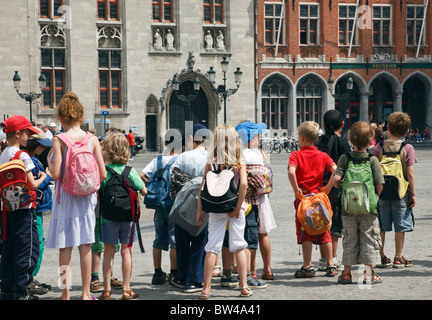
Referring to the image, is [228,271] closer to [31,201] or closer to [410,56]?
[31,201]

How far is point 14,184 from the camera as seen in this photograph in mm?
6461

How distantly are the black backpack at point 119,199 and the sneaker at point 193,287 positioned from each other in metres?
0.77

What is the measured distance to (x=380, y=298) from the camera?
6441 millimetres

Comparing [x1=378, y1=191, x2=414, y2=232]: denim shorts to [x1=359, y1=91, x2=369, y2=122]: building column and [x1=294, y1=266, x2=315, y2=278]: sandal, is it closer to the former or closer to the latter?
[x1=294, y1=266, x2=315, y2=278]: sandal

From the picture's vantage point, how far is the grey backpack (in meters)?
6.89

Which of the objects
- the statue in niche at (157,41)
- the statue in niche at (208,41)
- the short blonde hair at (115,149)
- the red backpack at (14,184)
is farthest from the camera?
the statue in niche at (208,41)

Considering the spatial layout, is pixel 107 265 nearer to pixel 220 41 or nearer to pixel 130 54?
pixel 130 54

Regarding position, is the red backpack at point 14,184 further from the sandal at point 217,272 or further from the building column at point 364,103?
the building column at point 364,103

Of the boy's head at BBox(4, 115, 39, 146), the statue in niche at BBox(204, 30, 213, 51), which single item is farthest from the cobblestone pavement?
the statue in niche at BBox(204, 30, 213, 51)

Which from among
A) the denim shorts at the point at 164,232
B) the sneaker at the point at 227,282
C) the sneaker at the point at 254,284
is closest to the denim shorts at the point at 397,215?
the sneaker at the point at 254,284

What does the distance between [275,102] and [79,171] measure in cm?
3397

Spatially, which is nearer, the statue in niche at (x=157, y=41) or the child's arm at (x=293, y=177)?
the child's arm at (x=293, y=177)

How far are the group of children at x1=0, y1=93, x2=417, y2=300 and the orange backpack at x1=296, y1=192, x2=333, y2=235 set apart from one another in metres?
0.14

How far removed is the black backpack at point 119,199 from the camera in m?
6.56
